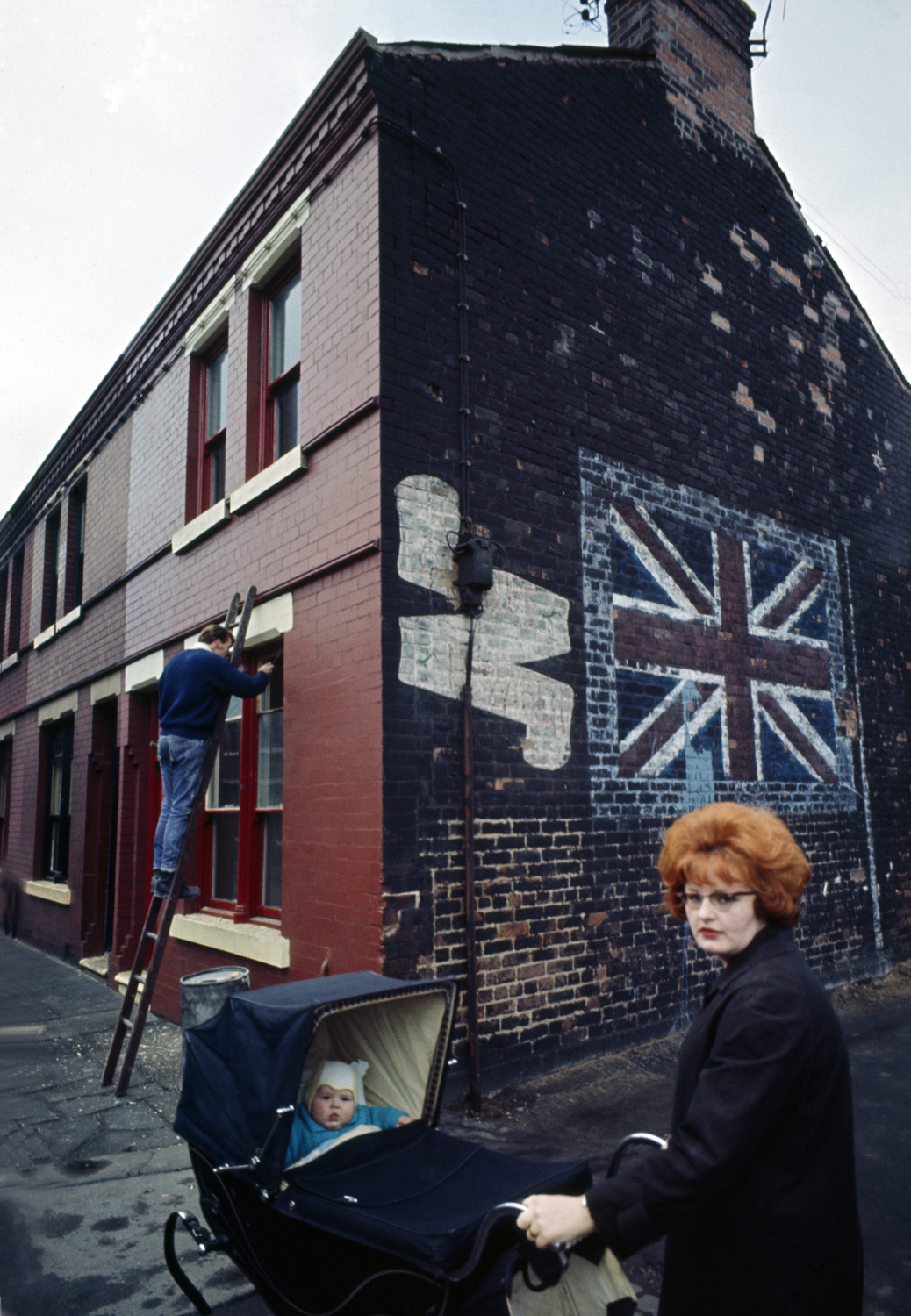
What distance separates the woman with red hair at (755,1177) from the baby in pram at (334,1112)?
1.46m

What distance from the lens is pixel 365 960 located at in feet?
17.7

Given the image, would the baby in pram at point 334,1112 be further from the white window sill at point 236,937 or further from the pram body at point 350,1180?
the white window sill at point 236,937

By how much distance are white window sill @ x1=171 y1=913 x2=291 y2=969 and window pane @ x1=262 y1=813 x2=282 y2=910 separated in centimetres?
24

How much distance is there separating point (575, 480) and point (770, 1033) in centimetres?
563

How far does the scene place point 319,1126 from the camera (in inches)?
127

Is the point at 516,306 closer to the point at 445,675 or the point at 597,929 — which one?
the point at 445,675

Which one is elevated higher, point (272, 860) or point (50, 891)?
point (272, 860)

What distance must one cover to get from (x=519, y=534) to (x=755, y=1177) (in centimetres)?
503

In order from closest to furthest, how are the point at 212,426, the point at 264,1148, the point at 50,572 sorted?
the point at 264,1148
the point at 212,426
the point at 50,572

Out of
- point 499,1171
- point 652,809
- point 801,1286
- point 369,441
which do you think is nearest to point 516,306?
point 369,441

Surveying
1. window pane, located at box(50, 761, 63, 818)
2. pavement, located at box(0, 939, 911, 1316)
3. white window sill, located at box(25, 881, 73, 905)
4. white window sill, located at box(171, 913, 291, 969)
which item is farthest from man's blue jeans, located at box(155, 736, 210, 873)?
window pane, located at box(50, 761, 63, 818)

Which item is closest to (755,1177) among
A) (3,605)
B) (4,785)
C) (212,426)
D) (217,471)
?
(217,471)

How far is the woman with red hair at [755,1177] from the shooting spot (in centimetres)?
183

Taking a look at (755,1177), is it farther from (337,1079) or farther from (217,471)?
(217,471)
